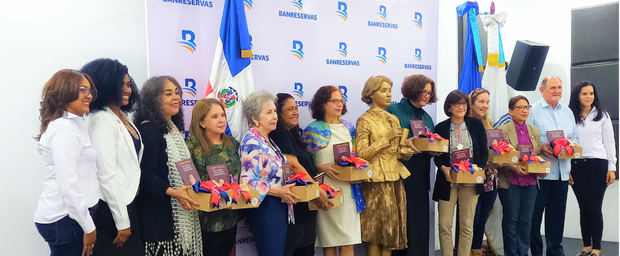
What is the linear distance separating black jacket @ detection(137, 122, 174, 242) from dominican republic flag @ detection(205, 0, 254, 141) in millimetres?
830


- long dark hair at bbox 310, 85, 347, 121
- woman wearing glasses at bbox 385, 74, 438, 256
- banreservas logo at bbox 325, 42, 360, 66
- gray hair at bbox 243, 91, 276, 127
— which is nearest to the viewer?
gray hair at bbox 243, 91, 276, 127

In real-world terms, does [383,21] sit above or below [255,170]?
above

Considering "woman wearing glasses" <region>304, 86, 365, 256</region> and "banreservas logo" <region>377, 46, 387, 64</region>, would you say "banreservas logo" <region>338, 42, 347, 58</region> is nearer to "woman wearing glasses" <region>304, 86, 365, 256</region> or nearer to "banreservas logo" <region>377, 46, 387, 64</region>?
"banreservas logo" <region>377, 46, 387, 64</region>

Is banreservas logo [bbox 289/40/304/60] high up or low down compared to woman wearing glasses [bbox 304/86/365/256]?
up

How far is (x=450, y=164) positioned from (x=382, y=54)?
4.07ft

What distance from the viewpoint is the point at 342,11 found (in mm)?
4484

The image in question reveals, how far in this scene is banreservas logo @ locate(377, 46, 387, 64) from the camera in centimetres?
468

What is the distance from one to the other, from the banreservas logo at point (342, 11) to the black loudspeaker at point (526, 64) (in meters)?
2.15

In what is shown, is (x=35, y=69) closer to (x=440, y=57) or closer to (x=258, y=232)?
(x=258, y=232)

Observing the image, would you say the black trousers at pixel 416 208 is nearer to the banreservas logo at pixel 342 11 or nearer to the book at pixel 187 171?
the banreservas logo at pixel 342 11

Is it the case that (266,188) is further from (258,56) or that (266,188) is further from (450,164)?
(450,164)

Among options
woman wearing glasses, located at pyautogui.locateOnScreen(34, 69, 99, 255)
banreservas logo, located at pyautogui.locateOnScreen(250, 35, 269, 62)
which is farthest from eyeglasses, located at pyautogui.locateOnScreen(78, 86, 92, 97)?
banreservas logo, located at pyautogui.locateOnScreen(250, 35, 269, 62)

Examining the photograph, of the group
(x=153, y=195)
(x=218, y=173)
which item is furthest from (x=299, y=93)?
(x=153, y=195)

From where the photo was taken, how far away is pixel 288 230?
331cm
